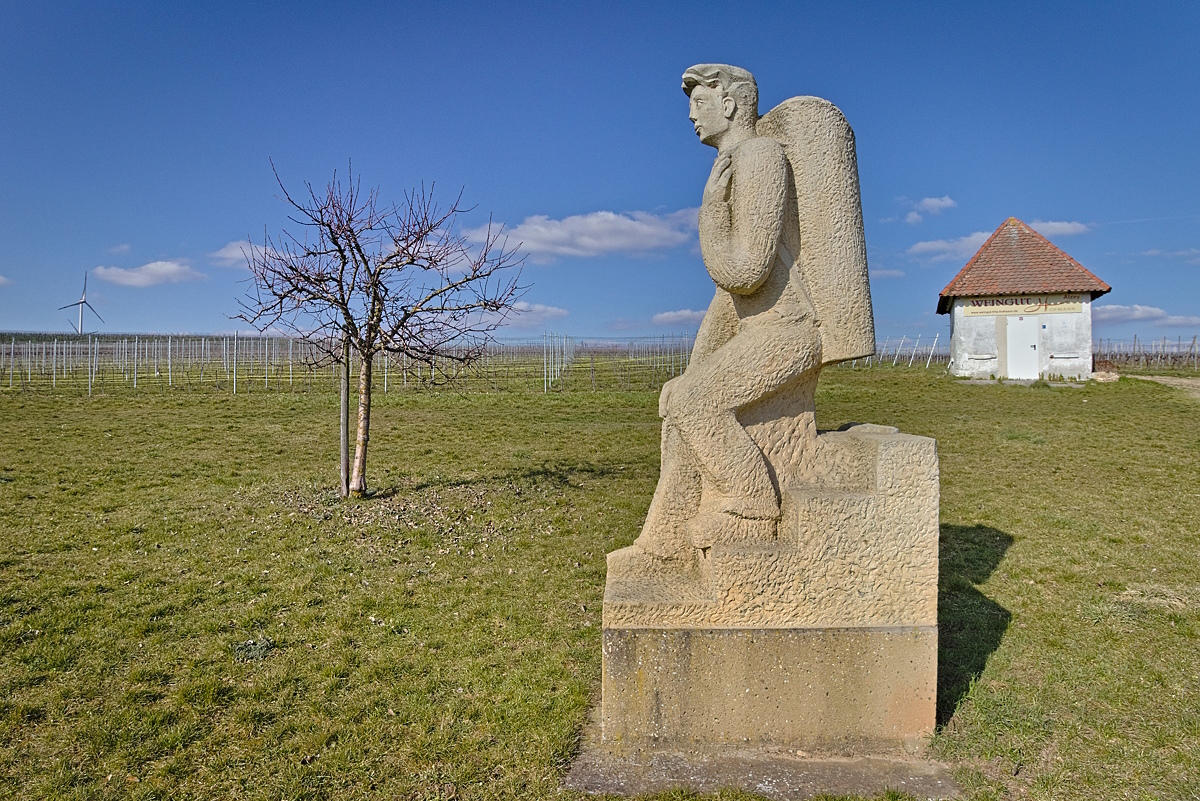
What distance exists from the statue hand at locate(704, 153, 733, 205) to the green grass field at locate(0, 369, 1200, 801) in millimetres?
2308

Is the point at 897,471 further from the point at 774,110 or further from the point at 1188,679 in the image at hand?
the point at 1188,679

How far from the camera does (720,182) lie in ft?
10.2

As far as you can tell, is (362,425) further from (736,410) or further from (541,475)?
(736,410)

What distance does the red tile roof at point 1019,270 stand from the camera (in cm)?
2330

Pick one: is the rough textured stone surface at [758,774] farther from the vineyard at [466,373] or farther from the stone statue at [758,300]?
the vineyard at [466,373]

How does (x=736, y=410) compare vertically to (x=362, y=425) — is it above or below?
above

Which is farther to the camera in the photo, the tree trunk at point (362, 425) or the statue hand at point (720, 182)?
the tree trunk at point (362, 425)

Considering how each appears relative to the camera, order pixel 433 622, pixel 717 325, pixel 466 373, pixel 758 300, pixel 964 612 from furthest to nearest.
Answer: pixel 466 373
pixel 964 612
pixel 433 622
pixel 717 325
pixel 758 300

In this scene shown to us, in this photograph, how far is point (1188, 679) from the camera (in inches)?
146

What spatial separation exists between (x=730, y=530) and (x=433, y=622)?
7.86 ft

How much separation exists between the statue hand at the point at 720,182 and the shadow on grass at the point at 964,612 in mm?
2368

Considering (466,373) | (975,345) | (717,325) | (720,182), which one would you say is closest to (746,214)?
(720,182)

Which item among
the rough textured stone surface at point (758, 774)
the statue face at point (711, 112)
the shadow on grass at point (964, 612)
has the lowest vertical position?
the rough textured stone surface at point (758, 774)

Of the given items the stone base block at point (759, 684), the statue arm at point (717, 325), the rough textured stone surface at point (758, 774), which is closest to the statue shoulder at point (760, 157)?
the statue arm at point (717, 325)
